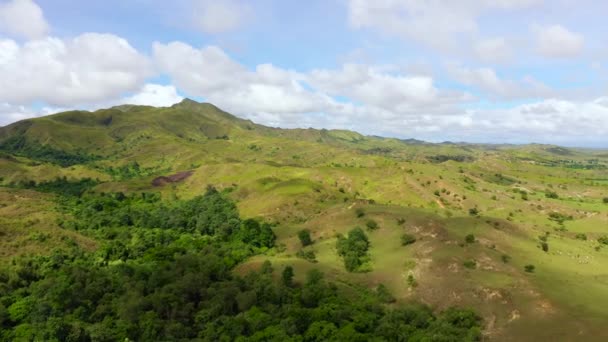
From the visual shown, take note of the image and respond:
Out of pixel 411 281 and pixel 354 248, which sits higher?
pixel 354 248

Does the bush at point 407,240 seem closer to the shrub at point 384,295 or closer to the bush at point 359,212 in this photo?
the shrub at point 384,295

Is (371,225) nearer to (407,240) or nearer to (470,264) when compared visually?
(407,240)

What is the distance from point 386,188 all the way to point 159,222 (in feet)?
312

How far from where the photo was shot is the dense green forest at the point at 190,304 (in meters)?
62.1

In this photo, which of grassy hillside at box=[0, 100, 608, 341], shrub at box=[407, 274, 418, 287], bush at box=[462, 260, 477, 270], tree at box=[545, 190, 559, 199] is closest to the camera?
grassy hillside at box=[0, 100, 608, 341]

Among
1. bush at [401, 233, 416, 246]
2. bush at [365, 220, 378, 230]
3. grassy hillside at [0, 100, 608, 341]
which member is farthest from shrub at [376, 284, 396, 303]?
bush at [365, 220, 378, 230]

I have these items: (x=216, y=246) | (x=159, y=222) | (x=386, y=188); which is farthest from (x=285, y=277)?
(x=386, y=188)

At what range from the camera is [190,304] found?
72562mm

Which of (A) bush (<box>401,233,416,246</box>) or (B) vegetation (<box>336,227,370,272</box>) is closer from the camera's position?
(B) vegetation (<box>336,227,370,272</box>)

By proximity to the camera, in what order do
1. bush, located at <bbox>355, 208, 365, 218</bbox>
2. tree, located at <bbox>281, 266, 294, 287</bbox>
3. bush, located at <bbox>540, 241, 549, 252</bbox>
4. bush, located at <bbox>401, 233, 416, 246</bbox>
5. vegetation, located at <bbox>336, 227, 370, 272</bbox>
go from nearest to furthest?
tree, located at <bbox>281, 266, 294, 287</bbox> < vegetation, located at <bbox>336, 227, 370, 272</bbox> < bush, located at <bbox>401, 233, 416, 246</bbox> < bush, located at <bbox>540, 241, 549, 252</bbox> < bush, located at <bbox>355, 208, 365, 218</bbox>

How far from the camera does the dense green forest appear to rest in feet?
204

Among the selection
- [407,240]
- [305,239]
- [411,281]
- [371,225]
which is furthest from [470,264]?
[305,239]

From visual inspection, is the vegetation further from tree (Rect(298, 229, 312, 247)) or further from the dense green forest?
tree (Rect(298, 229, 312, 247))

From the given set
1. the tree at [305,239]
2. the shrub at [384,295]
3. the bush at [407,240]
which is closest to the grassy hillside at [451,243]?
the bush at [407,240]
